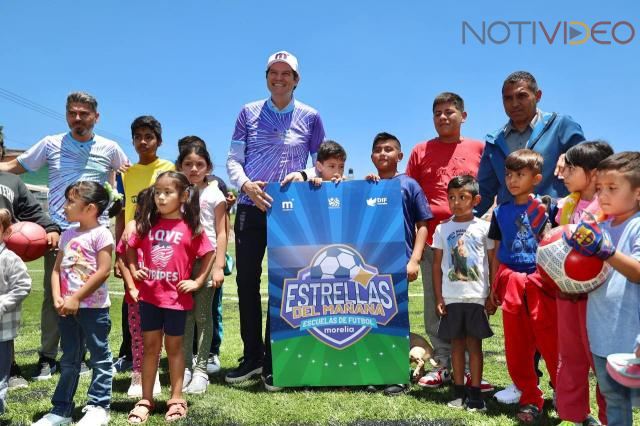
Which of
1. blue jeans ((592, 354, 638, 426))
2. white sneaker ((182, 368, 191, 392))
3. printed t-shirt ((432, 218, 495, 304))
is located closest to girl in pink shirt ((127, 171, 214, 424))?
white sneaker ((182, 368, 191, 392))

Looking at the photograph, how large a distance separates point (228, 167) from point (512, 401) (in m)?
3.15

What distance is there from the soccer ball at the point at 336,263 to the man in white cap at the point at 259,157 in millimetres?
615

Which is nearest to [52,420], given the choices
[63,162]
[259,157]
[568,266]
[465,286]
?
[63,162]

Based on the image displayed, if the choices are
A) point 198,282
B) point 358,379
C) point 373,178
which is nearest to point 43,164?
point 198,282

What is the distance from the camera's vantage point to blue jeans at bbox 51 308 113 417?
3674 millimetres

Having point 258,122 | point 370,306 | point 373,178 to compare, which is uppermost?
point 258,122

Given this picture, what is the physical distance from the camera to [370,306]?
4.50 meters

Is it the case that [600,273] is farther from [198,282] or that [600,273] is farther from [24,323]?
[24,323]

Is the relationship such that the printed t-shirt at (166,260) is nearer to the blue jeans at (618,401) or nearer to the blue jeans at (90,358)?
the blue jeans at (90,358)

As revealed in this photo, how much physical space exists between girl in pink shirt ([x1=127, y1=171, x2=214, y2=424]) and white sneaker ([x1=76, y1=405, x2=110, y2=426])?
0.56 ft

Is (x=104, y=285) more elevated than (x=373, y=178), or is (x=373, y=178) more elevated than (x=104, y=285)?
(x=373, y=178)

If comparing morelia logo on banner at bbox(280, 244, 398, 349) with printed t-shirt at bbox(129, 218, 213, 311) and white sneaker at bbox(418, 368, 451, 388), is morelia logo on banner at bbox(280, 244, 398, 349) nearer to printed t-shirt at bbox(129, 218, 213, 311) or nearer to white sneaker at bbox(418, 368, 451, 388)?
white sneaker at bbox(418, 368, 451, 388)

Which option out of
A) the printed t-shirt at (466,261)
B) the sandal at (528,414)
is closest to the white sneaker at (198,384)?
the printed t-shirt at (466,261)

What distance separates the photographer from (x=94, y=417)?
3.57m
